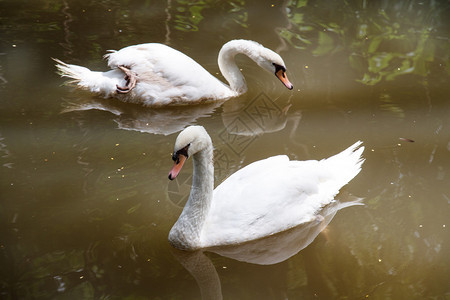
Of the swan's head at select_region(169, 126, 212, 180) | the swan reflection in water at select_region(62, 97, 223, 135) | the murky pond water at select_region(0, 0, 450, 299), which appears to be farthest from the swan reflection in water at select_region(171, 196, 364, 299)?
the swan reflection in water at select_region(62, 97, 223, 135)

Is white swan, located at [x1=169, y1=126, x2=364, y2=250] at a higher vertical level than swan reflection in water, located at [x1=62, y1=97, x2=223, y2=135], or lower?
higher

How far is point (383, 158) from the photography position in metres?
5.42

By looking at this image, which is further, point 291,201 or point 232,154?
point 232,154

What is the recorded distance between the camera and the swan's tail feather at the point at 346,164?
495cm

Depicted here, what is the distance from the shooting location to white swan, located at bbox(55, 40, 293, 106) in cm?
626

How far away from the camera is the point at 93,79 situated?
6.37 metres

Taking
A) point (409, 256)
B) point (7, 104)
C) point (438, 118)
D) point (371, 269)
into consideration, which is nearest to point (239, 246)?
point (371, 269)

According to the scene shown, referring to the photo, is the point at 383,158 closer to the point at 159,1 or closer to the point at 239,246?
the point at 239,246

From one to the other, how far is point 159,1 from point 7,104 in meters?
3.37

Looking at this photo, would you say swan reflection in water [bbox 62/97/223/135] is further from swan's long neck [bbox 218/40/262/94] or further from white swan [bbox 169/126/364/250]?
white swan [bbox 169/126/364/250]

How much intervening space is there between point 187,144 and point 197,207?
19.9 inches

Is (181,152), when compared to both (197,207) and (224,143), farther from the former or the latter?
(224,143)

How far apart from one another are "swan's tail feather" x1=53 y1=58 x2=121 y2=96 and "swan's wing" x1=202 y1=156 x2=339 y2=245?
7.22 ft

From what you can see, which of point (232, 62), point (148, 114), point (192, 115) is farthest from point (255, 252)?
point (232, 62)
